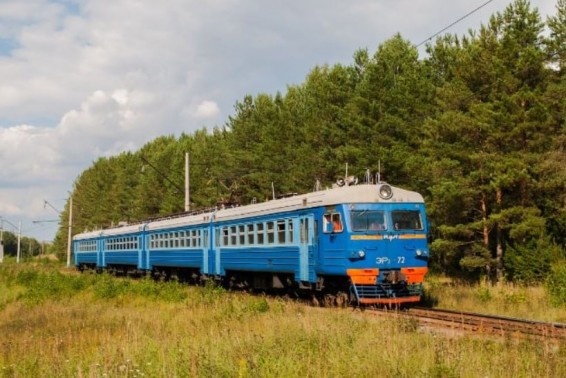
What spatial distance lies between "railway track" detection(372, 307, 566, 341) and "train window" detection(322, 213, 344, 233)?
8.69ft

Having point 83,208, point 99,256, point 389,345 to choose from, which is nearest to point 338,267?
point 389,345

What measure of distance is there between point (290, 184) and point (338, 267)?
27637 mm

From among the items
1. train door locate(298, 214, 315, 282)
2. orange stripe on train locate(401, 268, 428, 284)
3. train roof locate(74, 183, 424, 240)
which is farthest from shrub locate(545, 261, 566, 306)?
train door locate(298, 214, 315, 282)

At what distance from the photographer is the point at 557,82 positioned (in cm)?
3069

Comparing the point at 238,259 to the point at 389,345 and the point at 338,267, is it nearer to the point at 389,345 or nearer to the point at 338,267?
the point at 338,267

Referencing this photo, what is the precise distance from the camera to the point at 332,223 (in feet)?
53.4

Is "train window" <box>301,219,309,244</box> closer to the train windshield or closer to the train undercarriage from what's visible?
the train undercarriage

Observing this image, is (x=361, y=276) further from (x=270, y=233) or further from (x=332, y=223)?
(x=270, y=233)

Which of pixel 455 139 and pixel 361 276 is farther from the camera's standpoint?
pixel 455 139

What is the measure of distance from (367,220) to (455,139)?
1534cm

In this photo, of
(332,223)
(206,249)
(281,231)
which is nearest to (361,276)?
(332,223)

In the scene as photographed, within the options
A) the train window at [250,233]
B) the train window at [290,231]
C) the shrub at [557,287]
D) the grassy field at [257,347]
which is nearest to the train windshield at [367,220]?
the grassy field at [257,347]

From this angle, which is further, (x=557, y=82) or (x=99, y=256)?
(x=99, y=256)

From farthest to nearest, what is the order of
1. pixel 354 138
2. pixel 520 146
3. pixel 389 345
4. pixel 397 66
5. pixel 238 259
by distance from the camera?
pixel 397 66
pixel 354 138
pixel 520 146
pixel 238 259
pixel 389 345
